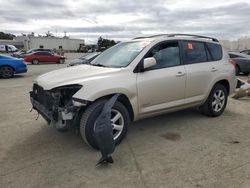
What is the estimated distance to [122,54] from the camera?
5078 mm

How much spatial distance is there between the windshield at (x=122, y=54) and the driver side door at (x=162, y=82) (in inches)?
10.4

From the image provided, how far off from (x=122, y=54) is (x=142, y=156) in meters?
1.97

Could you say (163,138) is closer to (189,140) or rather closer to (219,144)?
(189,140)

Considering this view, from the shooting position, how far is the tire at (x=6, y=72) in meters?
14.2

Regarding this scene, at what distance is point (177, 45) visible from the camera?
5246mm

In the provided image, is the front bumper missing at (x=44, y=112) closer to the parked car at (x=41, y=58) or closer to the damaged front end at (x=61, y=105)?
the damaged front end at (x=61, y=105)

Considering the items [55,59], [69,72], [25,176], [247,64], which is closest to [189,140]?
[69,72]

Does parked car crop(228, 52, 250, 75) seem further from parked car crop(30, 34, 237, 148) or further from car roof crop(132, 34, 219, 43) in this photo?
car roof crop(132, 34, 219, 43)

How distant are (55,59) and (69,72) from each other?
2643 cm

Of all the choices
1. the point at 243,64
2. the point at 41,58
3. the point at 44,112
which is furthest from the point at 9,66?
the point at 41,58

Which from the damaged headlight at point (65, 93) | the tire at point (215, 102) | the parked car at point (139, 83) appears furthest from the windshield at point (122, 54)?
the tire at point (215, 102)

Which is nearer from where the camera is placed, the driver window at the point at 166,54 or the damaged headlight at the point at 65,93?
the damaged headlight at the point at 65,93

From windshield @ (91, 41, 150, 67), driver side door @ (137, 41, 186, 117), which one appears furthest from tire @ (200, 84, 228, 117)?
windshield @ (91, 41, 150, 67)

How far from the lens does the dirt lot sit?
338cm
